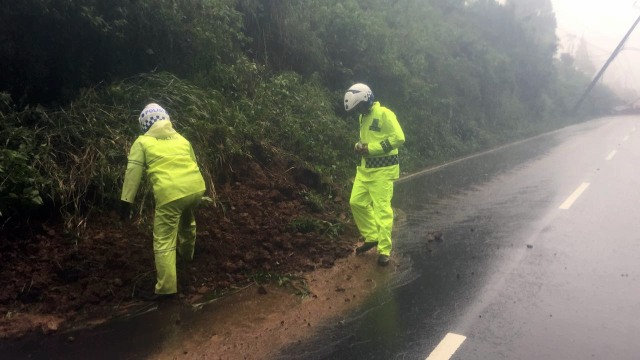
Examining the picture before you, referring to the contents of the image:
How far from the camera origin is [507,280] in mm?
5066

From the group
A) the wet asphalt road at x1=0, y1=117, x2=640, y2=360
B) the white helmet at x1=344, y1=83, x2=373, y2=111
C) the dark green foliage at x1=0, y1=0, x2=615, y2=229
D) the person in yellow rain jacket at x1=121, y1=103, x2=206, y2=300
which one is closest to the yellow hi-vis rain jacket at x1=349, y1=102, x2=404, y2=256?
the white helmet at x1=344, y1=83, x2=373, y2=111

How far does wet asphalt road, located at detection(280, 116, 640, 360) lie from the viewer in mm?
3783

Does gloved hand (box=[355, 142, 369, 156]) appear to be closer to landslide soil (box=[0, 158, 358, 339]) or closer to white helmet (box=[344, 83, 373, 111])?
white helmet (box=[344, 83, 373, 111])

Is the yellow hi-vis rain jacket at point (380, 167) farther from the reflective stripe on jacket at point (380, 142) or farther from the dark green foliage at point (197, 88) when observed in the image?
the dark green foliage at point (197, 88)

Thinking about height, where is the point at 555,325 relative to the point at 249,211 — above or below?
below

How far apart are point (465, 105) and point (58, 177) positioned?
17.6 metres

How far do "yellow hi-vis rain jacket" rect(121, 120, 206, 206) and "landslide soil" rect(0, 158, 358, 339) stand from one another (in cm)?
94

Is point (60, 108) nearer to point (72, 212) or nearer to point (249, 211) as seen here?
point (72, 212)

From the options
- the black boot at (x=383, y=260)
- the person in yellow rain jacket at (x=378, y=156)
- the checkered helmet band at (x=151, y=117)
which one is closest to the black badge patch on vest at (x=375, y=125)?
the person in yellow rain jacket at (x=378, y=156)

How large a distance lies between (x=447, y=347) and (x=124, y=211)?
381 centimetres

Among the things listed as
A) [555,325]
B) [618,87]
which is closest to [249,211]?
[555,325]

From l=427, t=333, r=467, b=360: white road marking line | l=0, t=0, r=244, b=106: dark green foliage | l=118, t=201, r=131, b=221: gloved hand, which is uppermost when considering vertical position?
l=0, t=0, r=244, b=106: dark green foliage

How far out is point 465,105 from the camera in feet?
65.6

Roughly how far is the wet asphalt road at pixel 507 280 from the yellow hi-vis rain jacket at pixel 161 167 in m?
1.77
